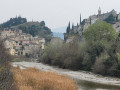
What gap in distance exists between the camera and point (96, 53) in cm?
5462

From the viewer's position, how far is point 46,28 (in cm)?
15838

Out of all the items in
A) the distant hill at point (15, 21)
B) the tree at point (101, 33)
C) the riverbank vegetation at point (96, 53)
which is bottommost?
the riverbank vegetation at point (96, 53)

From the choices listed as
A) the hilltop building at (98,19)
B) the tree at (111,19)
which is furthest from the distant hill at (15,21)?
the tree at (111,19)

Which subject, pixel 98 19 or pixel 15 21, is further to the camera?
pixel 15 21

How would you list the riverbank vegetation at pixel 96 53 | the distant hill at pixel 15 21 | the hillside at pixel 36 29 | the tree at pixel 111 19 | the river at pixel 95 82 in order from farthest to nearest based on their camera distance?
1. the distant hill at pixel 15 21
2. the hillside at pixel 36 29
3. the tree at pixel 111 19
4. the riverbank vegetation at pixel 96 53
5. the river at pixel 95 82

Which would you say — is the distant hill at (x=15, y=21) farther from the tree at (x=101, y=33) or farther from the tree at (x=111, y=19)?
the tree at (x=101, y=33)

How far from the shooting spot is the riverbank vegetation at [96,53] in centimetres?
4844

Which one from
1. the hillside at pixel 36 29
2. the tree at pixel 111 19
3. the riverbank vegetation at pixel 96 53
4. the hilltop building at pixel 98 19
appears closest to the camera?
the riverbank vegetation at pixel 96 53

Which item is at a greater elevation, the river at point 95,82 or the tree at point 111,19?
the tree at point 111,19

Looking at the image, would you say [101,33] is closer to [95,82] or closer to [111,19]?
[95,82]

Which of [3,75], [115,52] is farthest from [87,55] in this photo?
[3,75]

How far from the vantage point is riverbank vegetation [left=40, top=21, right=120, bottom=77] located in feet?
159

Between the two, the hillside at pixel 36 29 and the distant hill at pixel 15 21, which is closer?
the hillside at pixel 36 29

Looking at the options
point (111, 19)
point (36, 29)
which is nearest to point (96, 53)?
point (111, 19)
